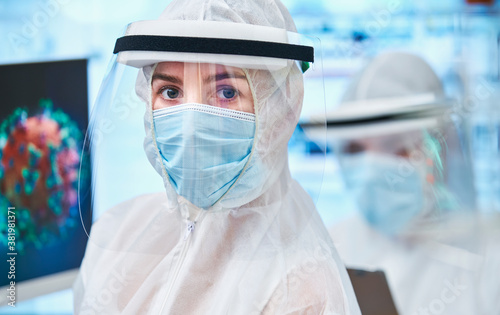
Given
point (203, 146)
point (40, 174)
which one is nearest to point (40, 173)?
point (40, 174)

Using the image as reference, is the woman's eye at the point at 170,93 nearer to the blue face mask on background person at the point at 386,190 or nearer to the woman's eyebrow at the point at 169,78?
the woman's eyebrow at the point at 169,78

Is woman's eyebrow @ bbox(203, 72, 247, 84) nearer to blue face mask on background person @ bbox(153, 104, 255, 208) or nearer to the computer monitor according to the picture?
blue face mask on background person @ bbox(153, 104, 255, 208)

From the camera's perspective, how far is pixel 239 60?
0.97m

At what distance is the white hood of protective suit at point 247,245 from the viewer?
102cm

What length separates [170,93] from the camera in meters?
1.03

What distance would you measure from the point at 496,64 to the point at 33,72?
318 centimetres

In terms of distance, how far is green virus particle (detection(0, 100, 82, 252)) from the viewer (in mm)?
1721

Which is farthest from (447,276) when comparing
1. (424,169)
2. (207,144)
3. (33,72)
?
(33,72)

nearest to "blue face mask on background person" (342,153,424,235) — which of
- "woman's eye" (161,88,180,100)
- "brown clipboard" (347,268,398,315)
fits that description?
"brown clipboard" (347,268,398,315)

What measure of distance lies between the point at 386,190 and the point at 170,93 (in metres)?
1.68

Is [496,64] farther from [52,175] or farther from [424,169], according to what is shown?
[52,175]

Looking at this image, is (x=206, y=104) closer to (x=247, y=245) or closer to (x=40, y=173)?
(x=247, y=245)

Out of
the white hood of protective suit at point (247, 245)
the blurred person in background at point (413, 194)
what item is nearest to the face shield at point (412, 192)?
the blurred person in background at point (413, 194)

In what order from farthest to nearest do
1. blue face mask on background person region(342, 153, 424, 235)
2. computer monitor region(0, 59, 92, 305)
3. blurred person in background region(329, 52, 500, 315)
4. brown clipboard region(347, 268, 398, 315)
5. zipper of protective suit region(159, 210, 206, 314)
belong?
1. blue face mask on background person region(342, 153, 424, 235)
2. blurred person in background region(329, 52, 500, 315)
3. computer monitor region(0, 59, 92, 305)
4. brown clipboard region(347, 268, 398, 315)
5. zipper of protective suit region(159, 210, 206, 314)
